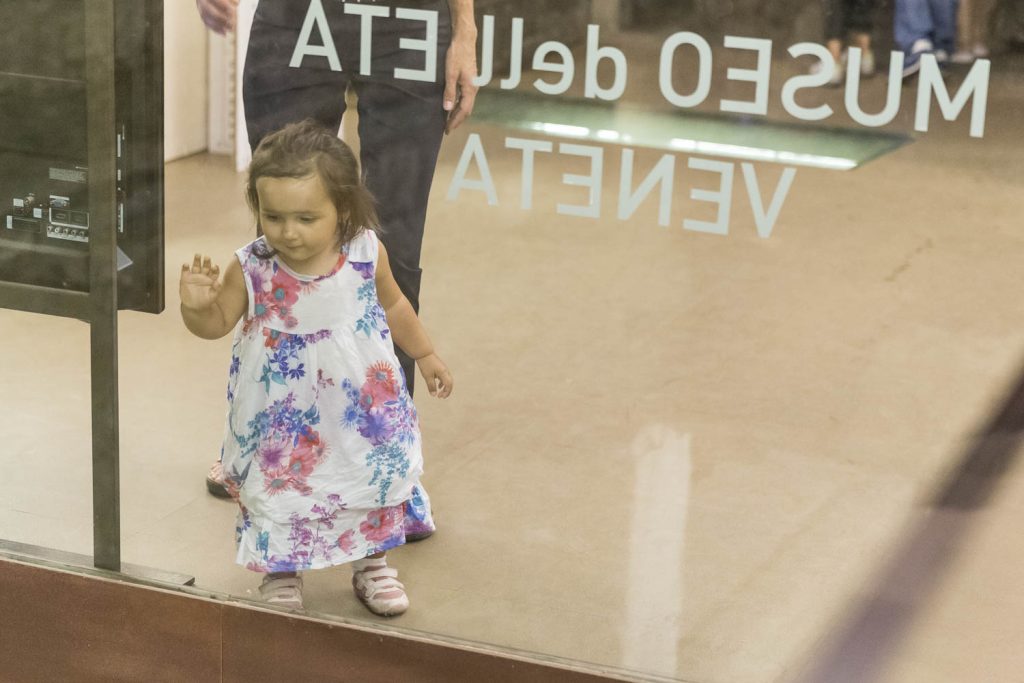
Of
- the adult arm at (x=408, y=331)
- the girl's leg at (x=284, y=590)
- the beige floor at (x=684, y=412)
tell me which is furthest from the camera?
the girl's leg at (x=284, y=590)

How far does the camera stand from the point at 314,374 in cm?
222

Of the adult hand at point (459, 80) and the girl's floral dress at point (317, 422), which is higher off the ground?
the adult hand at point (459, 80)

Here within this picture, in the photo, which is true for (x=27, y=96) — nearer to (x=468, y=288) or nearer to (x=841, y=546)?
(x=468, y=288)

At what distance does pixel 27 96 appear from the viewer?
236 centimetres

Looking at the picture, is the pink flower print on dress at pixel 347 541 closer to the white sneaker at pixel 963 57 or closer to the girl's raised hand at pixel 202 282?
the girl's raised hand at pixel 202 282

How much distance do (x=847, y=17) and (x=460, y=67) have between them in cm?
53

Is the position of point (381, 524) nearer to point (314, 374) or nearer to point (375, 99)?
point (314, 374)

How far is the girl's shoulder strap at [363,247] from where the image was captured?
2.19 metres

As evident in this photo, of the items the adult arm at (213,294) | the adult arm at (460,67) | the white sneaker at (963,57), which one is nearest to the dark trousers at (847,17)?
the white sneaker at (963,57)

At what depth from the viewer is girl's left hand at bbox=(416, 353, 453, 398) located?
7.47 ft

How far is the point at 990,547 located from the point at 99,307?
139 cm

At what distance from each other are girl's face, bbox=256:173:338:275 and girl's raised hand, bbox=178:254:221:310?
12cm

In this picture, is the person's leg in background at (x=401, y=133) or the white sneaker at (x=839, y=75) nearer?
the white sneaker at (x=839, y=75)

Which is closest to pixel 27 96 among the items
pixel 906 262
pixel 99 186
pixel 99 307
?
pixel 99 186
